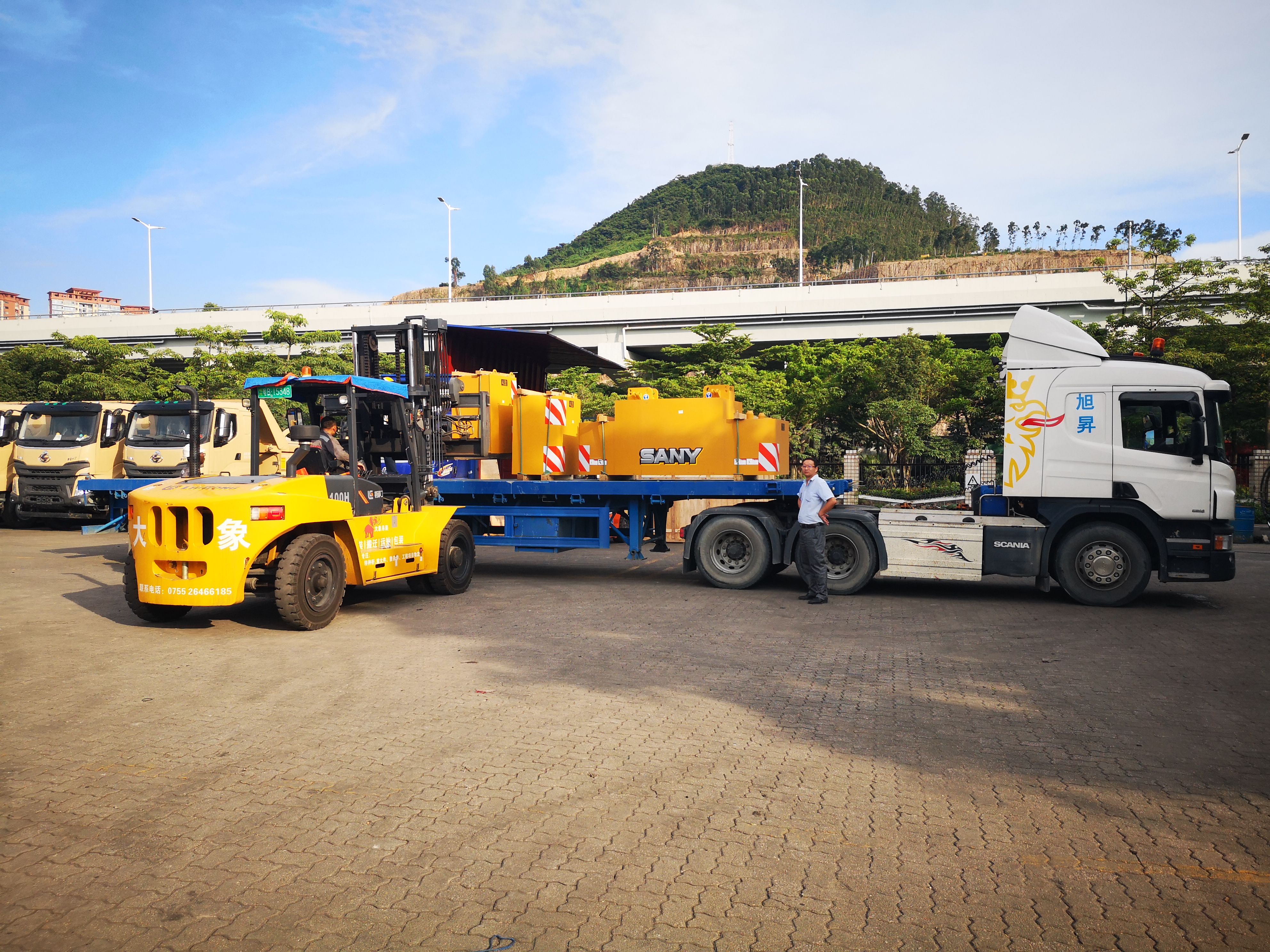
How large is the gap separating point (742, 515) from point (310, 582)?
5.68 metres

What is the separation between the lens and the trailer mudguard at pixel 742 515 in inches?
467

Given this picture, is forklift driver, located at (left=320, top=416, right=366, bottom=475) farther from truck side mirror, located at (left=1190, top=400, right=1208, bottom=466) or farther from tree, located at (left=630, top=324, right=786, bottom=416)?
tree, located at (left=630, top=324, right=786, bottom=416)

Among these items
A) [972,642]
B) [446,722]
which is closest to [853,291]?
[972,642]

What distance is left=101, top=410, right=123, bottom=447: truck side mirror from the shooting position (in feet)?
61.0

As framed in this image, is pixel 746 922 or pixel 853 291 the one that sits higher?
pixel 853 291

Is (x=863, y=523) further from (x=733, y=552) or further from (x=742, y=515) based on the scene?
(x=733, y=552)

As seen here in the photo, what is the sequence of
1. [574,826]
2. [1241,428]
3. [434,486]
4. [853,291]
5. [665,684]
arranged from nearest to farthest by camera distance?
[574,826] < [665,684] < [434,486] < [1241,428] < [853,291]

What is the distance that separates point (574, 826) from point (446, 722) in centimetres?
192

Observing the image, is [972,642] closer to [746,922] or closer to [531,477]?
[746,922]


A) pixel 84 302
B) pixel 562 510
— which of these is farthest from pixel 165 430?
pixel 84 302

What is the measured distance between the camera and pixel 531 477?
44.2 feet

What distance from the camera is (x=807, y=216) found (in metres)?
130

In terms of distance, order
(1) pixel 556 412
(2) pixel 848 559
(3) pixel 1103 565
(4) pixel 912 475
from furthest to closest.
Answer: (4) pixel 912 475, (1) pixel 556 412, (2) pixel 848 559, (3) pixel 1103 565

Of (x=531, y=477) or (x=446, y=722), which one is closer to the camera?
(x=446, y=722)
